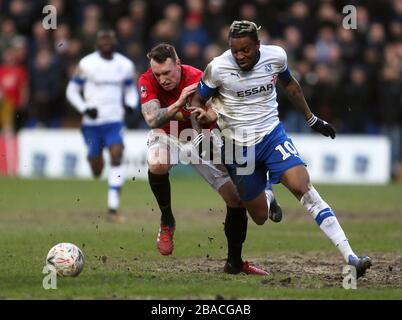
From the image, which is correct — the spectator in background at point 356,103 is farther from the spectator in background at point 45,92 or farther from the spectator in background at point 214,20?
the spectator in background at point 45,92

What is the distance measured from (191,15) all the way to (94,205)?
8.01m

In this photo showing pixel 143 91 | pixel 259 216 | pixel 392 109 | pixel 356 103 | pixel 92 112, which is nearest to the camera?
pixel 259 216

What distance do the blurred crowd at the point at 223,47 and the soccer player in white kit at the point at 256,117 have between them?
13681 mm

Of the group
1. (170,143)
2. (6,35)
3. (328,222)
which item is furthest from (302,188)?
(6,35)

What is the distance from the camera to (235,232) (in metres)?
11.0

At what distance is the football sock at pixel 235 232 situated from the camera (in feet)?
36.0

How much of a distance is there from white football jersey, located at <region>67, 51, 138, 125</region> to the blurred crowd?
643 centimetres

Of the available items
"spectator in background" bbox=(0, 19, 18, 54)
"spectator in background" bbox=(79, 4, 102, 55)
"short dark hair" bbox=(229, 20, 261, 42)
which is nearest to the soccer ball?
"short dark hair" bbox=(229, 20, 261, 42)

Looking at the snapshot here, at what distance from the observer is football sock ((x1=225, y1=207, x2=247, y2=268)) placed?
10961 mm

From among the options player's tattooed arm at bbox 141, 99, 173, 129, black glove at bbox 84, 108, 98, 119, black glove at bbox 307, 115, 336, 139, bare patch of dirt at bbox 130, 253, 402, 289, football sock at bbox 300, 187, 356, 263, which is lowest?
bare patch of dirt at bbox 130, 253, 402, 289

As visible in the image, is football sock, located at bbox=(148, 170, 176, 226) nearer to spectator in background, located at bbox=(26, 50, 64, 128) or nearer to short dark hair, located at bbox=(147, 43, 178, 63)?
short dark hair, located at bbox=(147, 43, 178, 63)

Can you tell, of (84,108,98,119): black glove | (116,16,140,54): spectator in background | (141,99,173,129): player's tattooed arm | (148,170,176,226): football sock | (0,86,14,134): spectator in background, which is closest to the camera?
(141,99,173,129): player's tattooed arm

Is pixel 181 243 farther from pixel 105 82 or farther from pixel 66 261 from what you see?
pixel 105 82

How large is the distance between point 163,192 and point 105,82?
6.78m
